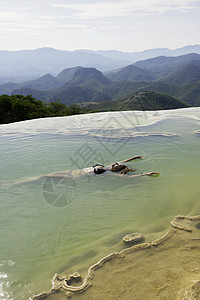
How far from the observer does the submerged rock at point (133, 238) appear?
387cm

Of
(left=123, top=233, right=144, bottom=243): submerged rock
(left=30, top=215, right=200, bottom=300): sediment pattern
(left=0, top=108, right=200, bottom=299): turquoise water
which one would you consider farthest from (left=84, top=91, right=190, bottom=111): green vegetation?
(left=123, top=233, right=144, bottom=243): submerged rock

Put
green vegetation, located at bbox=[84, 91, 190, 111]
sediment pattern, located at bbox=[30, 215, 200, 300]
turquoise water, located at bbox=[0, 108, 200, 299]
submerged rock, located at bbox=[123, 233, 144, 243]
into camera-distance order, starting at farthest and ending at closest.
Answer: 1. green vegetation, located at bbox=[84, 91, 190, 111]
2. submerged rock, located at bbox=[123, 233, 144, 243]
3. turquoise water, located at bbox=[0, 108, 200, 299]
4. sediment pattern, located at bbox=[30, 215, 200, 300]

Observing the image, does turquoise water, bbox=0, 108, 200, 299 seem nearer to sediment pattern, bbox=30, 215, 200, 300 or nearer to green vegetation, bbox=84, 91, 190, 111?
sediment pattern, bbox=30, 215, 200, 300

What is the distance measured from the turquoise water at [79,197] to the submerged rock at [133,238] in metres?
0.15

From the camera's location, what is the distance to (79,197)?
221 inches

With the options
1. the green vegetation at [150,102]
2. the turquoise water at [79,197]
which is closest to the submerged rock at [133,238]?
the turquoise water at [79,197]

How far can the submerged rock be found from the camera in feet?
12.7

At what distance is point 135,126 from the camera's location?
1176cm

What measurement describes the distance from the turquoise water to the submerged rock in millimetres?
151

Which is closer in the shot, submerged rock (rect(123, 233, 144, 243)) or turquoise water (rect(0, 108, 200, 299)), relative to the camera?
turquoise water (rect(0, 108, 200, 299))

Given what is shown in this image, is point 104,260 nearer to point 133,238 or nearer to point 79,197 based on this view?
point 133,238

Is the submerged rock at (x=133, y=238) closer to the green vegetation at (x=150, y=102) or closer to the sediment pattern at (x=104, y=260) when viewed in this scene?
the sediment pattern at (x=104, y=260)

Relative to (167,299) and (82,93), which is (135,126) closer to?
(167,299)

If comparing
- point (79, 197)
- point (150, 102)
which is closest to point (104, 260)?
point (79, 197)
